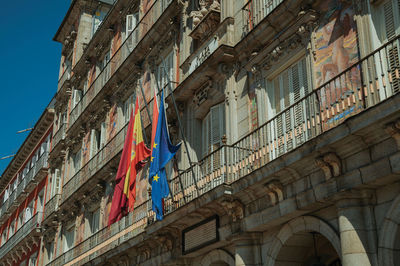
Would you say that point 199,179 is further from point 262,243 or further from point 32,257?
point 32,257

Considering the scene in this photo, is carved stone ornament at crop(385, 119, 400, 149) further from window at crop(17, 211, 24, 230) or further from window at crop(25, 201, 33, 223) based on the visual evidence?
window at crop(17, 211, 24, 230)

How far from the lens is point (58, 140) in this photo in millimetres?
28859

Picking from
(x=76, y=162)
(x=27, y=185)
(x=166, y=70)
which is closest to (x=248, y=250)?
(x=166, y=70)

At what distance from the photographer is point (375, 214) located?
897cm

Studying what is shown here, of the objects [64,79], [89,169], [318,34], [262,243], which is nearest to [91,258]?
[89,169]

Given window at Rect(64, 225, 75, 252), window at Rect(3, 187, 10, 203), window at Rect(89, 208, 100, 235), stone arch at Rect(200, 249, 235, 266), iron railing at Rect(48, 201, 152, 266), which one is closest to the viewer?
stone arch at Rect(200, 249, 235, 266)

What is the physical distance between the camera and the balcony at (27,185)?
3109 centimetres

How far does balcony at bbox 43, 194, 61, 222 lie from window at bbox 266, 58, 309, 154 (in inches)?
628

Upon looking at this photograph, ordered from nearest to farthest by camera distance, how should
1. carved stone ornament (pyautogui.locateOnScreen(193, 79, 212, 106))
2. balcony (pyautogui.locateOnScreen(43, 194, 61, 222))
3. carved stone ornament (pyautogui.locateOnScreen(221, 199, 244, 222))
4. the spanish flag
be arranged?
1. carved stone ornament (pyautogui.locateOnScreen(221, 199, 244, 222))
2. carved stone ornament (pyautogui.locateOnScreen(193, 79, 212, 106))
3. the spanish flag
4. balcony (pyautogui.locateOnScreen(43, 194, 61, 222))

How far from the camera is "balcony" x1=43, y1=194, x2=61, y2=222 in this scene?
1021 inches

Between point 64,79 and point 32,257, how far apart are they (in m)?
9.65

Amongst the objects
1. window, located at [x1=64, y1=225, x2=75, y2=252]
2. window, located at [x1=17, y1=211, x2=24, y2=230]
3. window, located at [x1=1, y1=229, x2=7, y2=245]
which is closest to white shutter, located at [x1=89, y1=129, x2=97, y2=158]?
window, located at [x1=64, y1=225, x2=75, y2=252]

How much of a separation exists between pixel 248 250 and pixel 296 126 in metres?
2.86

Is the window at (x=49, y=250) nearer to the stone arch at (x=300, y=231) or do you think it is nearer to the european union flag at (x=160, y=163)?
the european union flag at (x=160, y=163)
